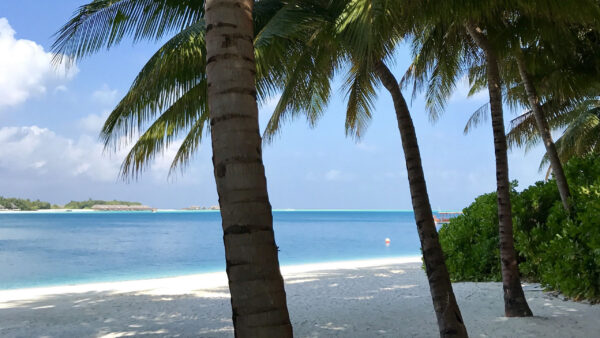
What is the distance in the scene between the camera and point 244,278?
201cm

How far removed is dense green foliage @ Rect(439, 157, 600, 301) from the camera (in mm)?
7305

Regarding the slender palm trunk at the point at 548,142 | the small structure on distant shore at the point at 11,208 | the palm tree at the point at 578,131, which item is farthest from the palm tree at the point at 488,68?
the small structure on distant shore at the point at 11,208

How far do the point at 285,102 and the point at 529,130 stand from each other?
1121 cm

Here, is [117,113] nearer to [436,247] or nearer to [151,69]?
[151,69]

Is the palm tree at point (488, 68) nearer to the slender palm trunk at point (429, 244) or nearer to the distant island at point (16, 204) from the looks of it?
the slender palm trunk at point (429, 244)

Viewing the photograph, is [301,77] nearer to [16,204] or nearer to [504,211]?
[504,211]

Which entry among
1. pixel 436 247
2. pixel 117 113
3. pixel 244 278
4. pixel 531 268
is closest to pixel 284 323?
pixel 244 278

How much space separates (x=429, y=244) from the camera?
502 cm

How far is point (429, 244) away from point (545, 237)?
4.95m

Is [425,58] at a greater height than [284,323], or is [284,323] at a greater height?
[425,58]

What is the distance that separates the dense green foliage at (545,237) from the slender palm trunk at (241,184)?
20.5 feet

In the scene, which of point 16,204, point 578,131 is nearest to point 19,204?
point 16,204

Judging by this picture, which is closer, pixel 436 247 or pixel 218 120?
pixel 218 120

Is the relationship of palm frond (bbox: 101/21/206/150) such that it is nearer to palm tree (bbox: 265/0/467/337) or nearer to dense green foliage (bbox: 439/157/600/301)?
palm tree (bbox: 265/0/467/337)
